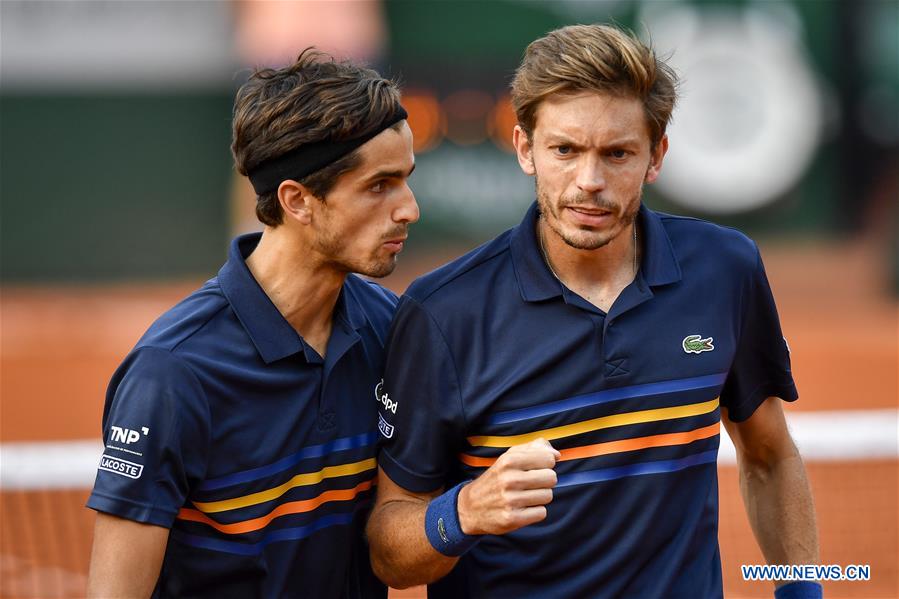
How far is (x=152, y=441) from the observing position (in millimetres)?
3133

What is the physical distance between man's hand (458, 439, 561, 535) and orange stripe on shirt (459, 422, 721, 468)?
24cm

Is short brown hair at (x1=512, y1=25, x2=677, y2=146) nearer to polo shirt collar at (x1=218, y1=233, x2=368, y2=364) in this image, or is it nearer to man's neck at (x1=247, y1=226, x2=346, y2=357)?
man's neck at (x1=247, y1=226, x2=346, y2=357)

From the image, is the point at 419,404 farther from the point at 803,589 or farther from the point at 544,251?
the point at 803,589

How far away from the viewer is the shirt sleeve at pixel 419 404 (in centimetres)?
331

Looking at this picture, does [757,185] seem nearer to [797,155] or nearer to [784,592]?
[797,155]

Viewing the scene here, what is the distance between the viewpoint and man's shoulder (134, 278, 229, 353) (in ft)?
10.6

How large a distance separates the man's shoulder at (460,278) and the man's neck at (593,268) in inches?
5.4

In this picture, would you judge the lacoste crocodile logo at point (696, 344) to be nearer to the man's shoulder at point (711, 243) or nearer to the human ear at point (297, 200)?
the man's shoulder at point (711, 243)

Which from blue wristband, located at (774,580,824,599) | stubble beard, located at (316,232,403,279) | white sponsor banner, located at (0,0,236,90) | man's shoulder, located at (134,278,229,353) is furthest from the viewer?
white sponsor banner, located at (0,0,236,90)

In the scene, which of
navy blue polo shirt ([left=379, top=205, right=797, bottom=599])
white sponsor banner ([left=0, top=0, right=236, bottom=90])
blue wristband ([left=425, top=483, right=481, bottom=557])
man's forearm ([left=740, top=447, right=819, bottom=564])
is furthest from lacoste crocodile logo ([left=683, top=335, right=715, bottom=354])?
white sponsor banner ([left=0, top=0, right=236, bottom=90])

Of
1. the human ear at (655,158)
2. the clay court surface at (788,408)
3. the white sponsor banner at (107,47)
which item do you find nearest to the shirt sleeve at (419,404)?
the human ear at (655,158)

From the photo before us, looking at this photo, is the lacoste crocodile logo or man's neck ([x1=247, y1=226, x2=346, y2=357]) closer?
the lacoste crocodile logo

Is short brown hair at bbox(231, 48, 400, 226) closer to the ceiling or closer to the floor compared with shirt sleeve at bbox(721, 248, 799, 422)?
closer to the ceiling

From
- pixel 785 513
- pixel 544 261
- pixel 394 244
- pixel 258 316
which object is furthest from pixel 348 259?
pixel 785 513
